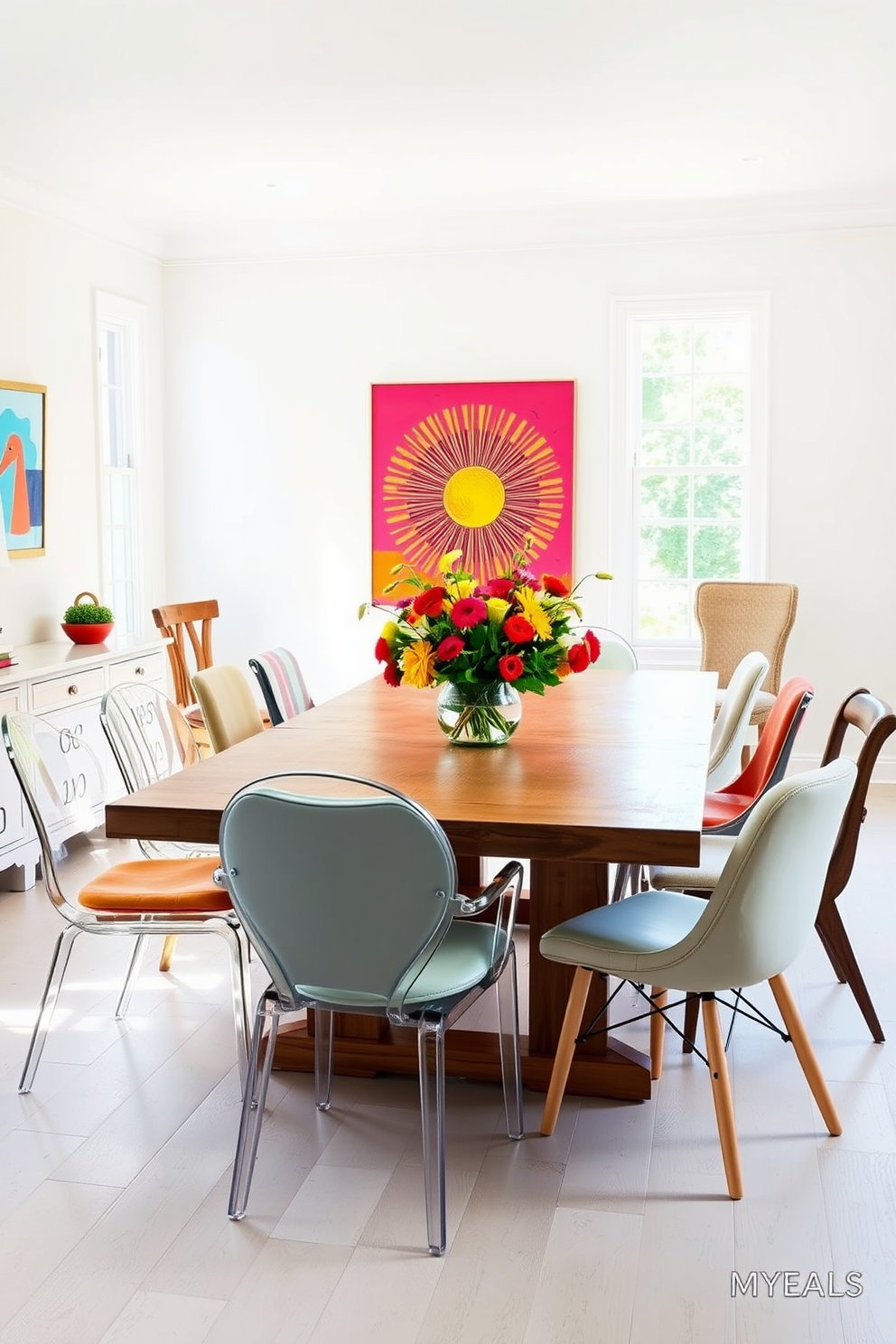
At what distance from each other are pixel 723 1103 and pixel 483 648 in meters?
1.10

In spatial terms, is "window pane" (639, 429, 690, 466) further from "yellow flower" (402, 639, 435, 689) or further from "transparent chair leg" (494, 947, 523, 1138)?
"transparent chair leg" (494, 947, 523, 1138)

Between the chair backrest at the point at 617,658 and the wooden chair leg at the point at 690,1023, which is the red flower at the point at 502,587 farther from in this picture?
the chair backrest at the point at 617,658

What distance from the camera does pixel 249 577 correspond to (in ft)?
21.2

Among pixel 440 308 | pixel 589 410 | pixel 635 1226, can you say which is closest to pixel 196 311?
pixel 440 308

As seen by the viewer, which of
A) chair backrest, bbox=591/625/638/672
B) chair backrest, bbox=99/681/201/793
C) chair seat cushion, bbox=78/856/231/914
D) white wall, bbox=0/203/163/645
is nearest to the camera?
chair seat cushion, bbox=78/856/231/914

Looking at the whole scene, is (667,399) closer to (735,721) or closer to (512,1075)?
(735,721)

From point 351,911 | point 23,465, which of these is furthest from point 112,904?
point 23,465

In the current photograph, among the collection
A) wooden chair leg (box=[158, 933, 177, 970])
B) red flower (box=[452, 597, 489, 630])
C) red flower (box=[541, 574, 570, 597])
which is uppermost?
red flower (box=[541, 574, 570, 597])

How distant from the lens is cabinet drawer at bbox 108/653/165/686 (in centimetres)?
493

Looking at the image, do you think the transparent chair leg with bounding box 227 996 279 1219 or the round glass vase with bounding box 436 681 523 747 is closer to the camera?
the transparent chair leg with bounding box 227 996 279 1219

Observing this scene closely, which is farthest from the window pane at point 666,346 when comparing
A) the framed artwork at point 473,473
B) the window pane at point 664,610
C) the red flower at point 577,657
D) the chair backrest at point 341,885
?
the chair backrest at point 341,885

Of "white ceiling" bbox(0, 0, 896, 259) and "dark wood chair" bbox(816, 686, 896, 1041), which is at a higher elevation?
"white ceiling" bbox(0, 0, 896, 259)

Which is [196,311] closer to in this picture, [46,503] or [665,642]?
[46,503]

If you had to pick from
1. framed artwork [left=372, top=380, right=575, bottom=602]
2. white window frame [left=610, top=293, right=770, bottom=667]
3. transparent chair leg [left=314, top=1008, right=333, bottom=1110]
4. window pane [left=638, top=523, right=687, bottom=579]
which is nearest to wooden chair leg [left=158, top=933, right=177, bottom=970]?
transparent chair leg [left=314, top=1008, right=333, bottom=1110]
